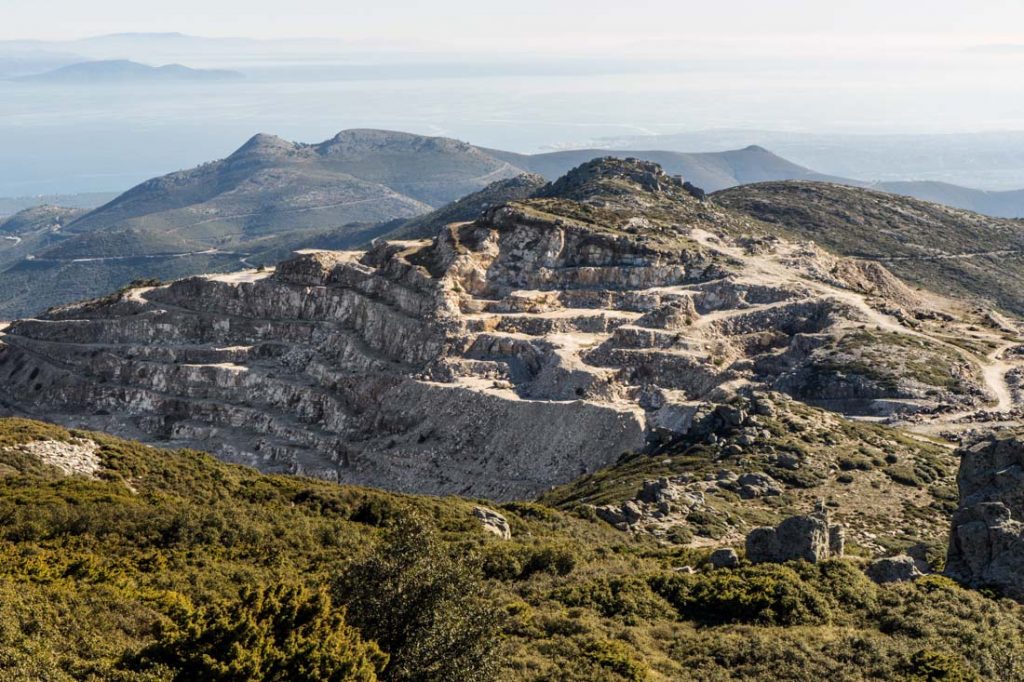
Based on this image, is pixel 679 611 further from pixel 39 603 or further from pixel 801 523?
pixel 39 603

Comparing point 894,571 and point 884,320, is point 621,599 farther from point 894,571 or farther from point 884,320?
point 884,320

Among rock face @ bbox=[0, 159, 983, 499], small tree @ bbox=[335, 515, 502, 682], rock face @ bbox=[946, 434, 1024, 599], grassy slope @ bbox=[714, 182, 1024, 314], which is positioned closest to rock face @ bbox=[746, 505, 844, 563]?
rock face @ bbox=[946, 434, 1024, 599]

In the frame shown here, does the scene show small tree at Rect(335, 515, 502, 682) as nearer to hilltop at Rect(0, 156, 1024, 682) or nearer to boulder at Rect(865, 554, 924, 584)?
hilltop at Rect(0, 156, 1024, 682)

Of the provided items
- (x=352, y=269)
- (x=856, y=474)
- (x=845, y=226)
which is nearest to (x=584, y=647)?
(x=856, y=474)

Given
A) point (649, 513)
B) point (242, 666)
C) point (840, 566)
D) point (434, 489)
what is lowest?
point (434, 489)

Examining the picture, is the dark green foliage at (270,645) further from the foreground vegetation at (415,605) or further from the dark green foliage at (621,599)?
the dark green foliage at (621,599)
